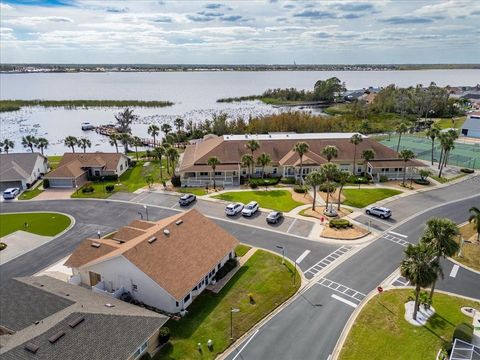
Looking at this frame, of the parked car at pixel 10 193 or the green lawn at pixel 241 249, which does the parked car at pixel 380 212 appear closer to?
the green lawn at pixel 241 249

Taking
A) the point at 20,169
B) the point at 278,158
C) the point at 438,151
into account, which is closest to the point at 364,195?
the point at 278,158

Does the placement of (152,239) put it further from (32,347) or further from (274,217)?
(274,217)

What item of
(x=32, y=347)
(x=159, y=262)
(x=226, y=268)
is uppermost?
(x=159, y=262)

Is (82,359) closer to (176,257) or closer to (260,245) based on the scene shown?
(176,257)

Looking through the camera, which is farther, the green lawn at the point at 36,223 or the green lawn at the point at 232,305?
the green lawn at the point at 36,223

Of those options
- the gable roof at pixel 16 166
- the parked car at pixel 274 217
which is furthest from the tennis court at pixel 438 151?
the gable roof at pixel 16 166

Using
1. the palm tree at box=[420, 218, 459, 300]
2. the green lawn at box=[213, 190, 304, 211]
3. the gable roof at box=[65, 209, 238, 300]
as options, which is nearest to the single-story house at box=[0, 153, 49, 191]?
the green lawn at box=[213, 190, 304, 211]

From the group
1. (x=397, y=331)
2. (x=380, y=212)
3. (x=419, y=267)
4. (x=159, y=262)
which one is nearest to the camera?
(x=419, y=267)
